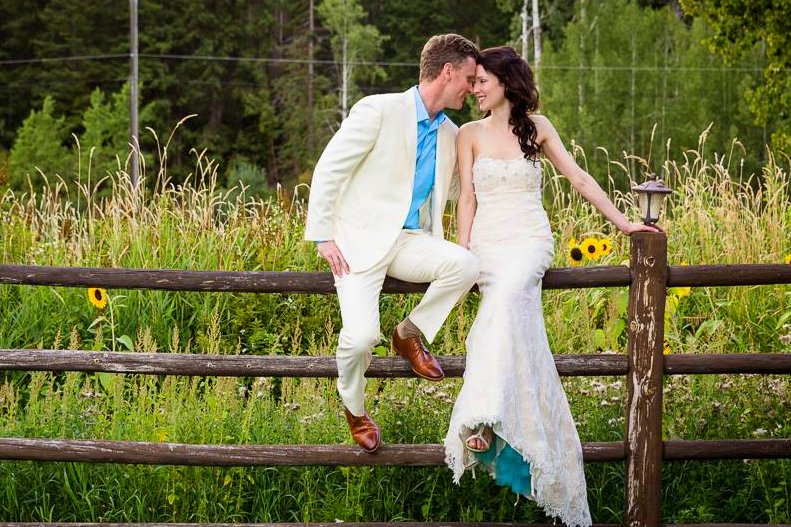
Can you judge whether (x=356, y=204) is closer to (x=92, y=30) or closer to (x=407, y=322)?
(x=407, y=322)

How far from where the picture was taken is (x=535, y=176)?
5086mm

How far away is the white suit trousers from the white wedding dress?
155mm

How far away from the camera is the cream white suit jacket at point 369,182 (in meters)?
4.85

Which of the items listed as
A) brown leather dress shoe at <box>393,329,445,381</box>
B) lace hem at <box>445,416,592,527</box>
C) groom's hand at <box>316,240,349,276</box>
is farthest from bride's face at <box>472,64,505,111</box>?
lace hem at <box>445,416,592,527</box>

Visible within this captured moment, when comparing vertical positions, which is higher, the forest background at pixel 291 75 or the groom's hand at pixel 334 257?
the forest background at pixel 291 75

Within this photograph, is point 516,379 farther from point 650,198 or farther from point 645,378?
point 650,198

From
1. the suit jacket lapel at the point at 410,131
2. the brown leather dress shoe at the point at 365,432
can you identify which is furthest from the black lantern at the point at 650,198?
the brown leather dress shoe at the point at 365,432

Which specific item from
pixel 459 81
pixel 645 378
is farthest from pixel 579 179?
pixel 645 378

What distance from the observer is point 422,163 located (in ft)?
16.6

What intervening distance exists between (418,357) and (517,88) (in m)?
1.17

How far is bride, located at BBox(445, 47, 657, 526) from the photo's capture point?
15.7ft

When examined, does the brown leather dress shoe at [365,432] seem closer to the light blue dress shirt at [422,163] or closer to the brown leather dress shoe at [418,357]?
the brown leather dress shoe at [418,357]

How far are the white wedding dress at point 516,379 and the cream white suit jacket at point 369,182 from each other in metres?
0.28

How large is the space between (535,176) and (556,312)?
233 cm
